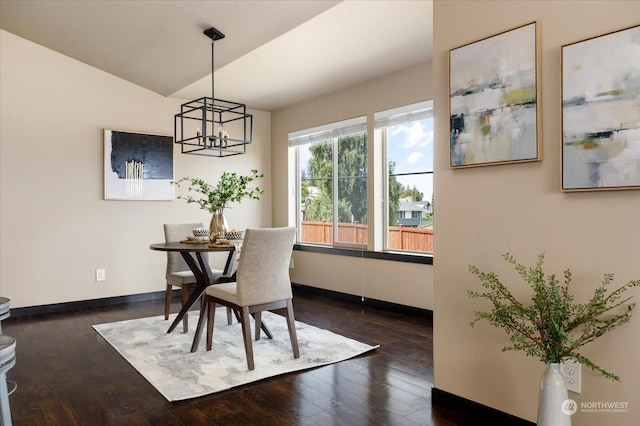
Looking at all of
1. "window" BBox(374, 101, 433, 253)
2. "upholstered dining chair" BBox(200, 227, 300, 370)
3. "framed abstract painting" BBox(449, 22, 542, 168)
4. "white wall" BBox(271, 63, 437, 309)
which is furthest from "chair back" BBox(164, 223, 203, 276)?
"framed abstract painting" BBox(449, 22, 542, 168)

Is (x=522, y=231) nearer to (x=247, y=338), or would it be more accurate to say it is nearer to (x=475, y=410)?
(x=475, y=410)

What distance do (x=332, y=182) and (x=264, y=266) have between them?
8.56 ft

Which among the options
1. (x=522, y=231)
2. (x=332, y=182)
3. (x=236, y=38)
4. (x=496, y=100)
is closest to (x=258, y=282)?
(x=522, y=231)

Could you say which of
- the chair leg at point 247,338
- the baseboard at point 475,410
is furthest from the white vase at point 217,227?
the baseboard at point 475,410

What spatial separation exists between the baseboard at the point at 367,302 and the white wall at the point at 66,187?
1779 millimetres

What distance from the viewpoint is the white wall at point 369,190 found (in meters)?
4.34

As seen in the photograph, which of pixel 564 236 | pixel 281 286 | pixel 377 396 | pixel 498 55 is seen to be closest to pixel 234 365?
pixel 281 286

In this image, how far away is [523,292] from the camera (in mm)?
2057

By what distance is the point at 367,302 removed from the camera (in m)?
4.91

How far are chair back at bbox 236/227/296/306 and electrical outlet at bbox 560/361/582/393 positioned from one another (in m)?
1.81

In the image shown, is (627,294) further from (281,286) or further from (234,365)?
(234,365)

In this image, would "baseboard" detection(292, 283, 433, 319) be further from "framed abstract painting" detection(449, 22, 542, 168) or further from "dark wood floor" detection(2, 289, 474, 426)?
"framed abstract painting" detection(449, 22, 542, 168)

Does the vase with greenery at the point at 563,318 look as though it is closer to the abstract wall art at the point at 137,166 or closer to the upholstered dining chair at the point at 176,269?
the upholstered dining chair at the point at 176,269

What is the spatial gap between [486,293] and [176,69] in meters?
3.75
